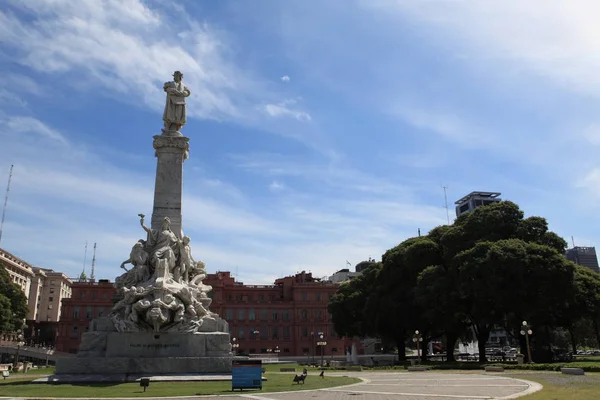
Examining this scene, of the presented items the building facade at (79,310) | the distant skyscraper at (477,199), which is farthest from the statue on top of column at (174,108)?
the distant skyscraper at (477,199)

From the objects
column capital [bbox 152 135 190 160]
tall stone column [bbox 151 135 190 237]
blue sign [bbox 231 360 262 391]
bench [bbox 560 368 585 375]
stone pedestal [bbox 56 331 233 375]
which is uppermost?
column capital [bbox 152 135 190 160]

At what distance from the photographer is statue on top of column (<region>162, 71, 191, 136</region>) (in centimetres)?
3103

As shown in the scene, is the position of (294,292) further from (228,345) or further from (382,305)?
(228,345)

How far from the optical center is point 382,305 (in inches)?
1976

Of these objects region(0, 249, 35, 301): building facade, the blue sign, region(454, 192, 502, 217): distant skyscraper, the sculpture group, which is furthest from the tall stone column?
region(454, 192, 502, 217): distant skyscraper

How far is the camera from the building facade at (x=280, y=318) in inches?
3329

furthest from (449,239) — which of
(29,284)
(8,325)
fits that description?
(29,284)

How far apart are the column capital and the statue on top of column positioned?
43cm

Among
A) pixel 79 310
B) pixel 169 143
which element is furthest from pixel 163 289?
pixel 79 310

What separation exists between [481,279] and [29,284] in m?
91.6

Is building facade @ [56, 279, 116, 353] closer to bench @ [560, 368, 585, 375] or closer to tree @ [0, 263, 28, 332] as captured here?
tree @ [0, 263, 28, 332]

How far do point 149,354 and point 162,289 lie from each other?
9.93ft

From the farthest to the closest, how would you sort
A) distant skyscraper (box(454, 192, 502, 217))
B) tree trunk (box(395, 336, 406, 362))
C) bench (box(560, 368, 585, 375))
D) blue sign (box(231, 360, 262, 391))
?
distant skyscraper (box(454, 192, 502, 217))
tree trunk (box(395, 336, 406, 362))
bench (box(560, 368, 585, 375))
blue sign (box(231, 360, 262, 391))

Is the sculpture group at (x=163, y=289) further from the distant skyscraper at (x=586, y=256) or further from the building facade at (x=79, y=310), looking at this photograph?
the distant skyscraper at (x=586, y=256)
